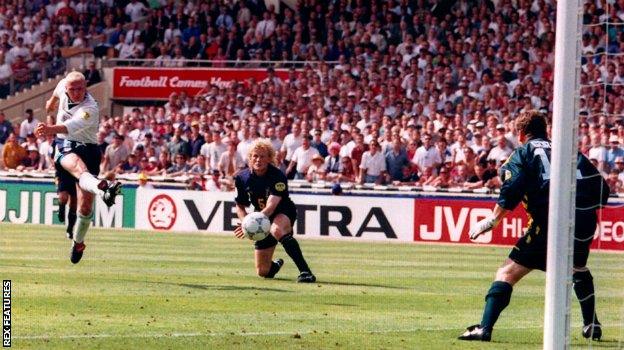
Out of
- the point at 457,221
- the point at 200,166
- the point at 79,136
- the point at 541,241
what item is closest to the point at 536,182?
the point at 541,241

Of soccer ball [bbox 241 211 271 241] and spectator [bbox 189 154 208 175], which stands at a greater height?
spectator [bbox 189 154 208 175]

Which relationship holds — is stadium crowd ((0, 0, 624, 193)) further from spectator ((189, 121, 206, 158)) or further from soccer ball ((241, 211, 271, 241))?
soccer ball ((241, 211, 271, 241))

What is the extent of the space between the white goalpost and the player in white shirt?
7.72 metres

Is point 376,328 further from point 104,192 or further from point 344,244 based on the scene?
point 344,244

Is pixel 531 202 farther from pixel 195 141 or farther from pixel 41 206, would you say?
pixel 41 206

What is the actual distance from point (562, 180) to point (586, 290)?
268 centimetres

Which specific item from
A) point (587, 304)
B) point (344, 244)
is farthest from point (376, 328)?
point (344, 244)

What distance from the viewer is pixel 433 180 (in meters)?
26.8

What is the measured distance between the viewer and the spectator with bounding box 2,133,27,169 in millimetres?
32062

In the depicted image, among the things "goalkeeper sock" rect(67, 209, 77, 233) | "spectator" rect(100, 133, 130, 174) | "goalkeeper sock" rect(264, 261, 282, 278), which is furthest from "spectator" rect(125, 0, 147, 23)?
"goalkeeper sock" rect(264, 261, 282, 278)

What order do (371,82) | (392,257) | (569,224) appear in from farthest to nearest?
1. (371,82)
2. (392,257)
3. (569,224)

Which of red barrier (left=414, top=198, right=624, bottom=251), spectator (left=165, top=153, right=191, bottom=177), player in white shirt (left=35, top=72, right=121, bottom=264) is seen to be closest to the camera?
player in white shirt (left=35, top=72, right=121, bottom=264)

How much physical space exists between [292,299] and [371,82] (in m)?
17.6

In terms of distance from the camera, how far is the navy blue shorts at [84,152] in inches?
634
